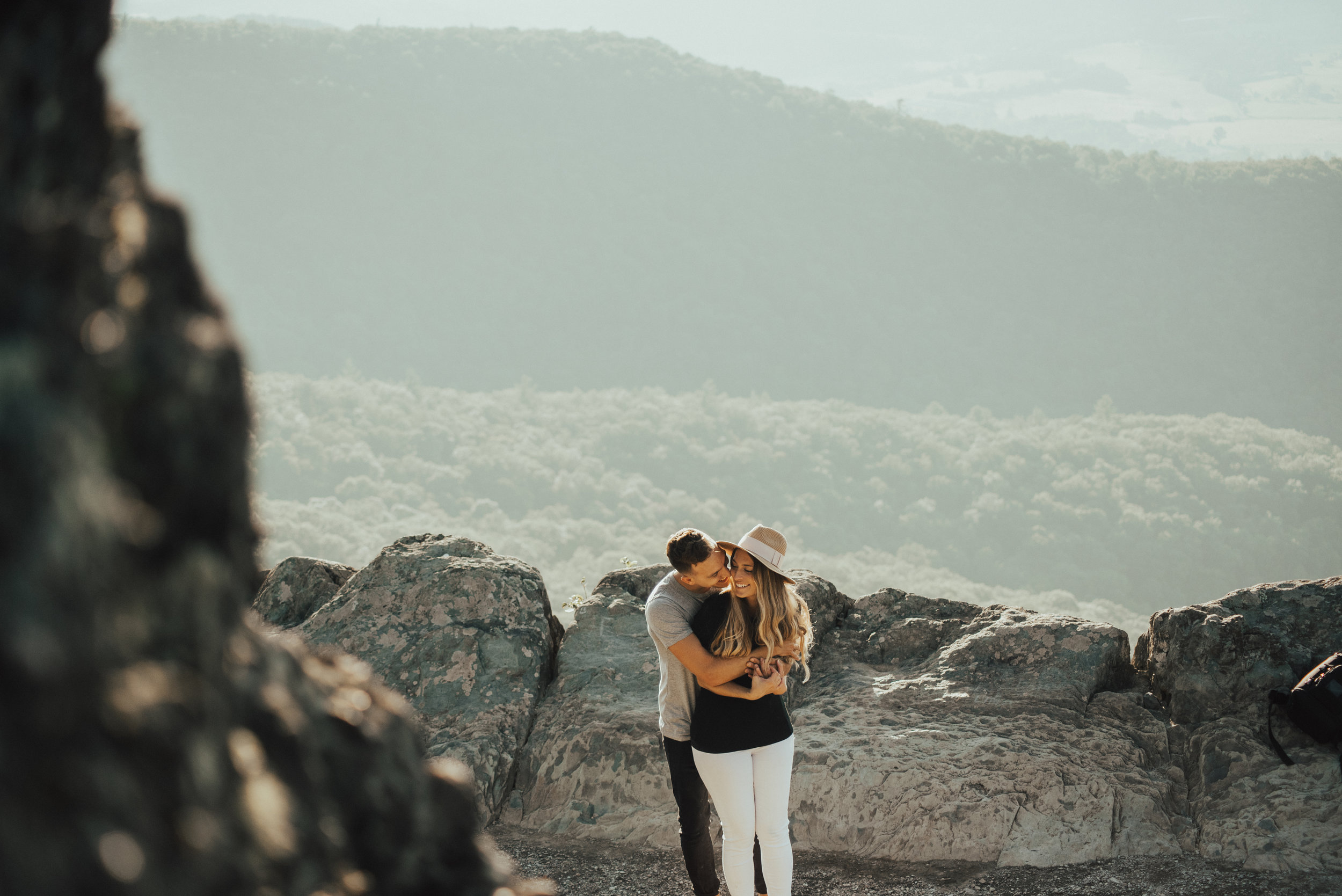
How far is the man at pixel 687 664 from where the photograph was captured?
336cm

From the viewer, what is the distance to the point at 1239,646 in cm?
518

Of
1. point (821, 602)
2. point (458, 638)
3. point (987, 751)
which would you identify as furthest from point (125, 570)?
point (821, 602)

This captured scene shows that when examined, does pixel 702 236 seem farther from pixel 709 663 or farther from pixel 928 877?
pixel 709 663

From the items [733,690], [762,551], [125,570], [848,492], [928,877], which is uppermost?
[125,570]

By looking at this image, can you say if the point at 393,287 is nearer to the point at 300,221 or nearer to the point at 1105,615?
the point at 300,221

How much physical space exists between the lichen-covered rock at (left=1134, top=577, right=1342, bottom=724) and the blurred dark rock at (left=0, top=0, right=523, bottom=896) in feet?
17.6

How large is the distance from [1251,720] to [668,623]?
12.3 ft

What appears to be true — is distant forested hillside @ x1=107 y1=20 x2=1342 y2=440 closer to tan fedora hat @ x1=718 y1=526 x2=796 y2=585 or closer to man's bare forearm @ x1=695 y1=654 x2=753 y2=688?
tan fedora hat @ x1=718 y1=526 x2=796 y2=585

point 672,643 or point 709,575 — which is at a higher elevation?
point 709,575

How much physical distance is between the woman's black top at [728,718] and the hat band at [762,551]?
20cm

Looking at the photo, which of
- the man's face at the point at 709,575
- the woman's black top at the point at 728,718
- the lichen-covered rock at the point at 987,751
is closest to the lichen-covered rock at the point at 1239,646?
the lichen-covered rock at the point at 987,751

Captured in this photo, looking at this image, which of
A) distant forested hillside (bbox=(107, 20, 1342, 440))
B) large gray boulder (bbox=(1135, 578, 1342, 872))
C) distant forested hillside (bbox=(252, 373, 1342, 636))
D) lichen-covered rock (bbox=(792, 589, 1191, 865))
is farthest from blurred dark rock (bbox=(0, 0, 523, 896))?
distant forested hillside (bbox=(107, 20, 1342, 440))

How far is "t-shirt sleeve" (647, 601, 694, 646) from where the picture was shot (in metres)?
3.41

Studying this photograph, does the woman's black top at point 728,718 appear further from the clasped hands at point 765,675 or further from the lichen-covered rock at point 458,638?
the lichen-covered rock at point 458,638
